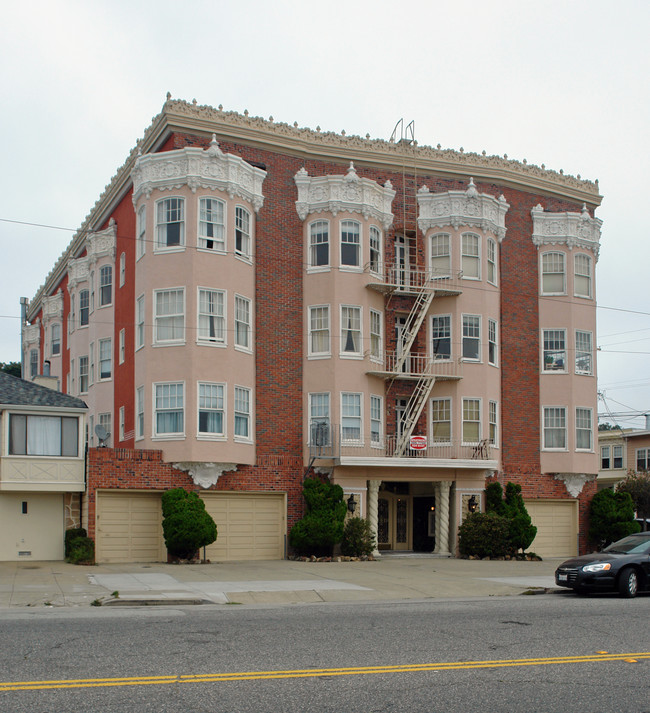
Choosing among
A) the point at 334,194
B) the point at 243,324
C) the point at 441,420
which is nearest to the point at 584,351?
the point at 441,420

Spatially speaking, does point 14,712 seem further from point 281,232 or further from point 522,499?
point 522,499

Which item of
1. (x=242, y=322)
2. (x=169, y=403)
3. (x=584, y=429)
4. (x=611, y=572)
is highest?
(x=242, y=322)

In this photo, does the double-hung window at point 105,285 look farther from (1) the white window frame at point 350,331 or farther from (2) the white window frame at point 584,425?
(2) the white window frame at point 584,425

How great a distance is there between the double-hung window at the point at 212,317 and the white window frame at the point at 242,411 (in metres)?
1.82

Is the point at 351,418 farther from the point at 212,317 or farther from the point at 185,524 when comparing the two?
the point at 185,524

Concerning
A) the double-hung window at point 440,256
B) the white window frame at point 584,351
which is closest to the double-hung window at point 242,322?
the double-hung window at point 440,256

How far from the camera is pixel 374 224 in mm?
31641

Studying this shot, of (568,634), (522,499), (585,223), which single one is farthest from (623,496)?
(568,634)

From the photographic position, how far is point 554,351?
3466 centimetres

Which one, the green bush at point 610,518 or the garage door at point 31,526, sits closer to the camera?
the garage door at point 31,526

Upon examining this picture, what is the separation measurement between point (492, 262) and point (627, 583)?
17250mm

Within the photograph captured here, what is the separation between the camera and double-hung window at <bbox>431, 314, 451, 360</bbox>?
3250 cm

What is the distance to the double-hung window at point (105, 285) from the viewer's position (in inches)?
1346

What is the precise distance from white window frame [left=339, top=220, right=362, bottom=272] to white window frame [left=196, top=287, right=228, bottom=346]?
4.70m
